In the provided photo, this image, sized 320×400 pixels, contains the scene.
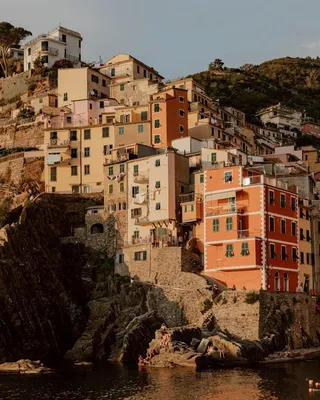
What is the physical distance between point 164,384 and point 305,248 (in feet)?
99.8

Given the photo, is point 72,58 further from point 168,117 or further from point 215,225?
point 215,225

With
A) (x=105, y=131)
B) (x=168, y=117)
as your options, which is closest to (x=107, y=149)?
(x=105, y=131)

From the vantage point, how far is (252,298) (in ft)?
238

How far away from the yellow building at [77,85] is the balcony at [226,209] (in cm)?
4011

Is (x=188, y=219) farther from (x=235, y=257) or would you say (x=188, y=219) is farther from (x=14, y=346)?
(x=14, y=346)

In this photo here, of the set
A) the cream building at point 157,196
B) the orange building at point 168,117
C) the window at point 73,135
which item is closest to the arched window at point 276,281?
the cream building at point 157,196

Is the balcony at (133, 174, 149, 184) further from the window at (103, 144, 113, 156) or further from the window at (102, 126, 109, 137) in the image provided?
the window at (102, 126, 109, 137)

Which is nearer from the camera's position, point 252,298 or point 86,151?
point 252,298

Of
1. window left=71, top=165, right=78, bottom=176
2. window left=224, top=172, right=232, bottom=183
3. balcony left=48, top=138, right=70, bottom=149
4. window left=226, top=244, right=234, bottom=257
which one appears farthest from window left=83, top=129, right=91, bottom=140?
window left=226, top=244, right=234, bottom=257

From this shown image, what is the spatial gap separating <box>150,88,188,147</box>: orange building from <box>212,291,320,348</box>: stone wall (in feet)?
95.6

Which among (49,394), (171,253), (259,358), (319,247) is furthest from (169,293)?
(49,394)

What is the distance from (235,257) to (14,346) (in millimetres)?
23949

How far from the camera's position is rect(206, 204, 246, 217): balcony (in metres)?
77.8

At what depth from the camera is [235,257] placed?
7675 cm
